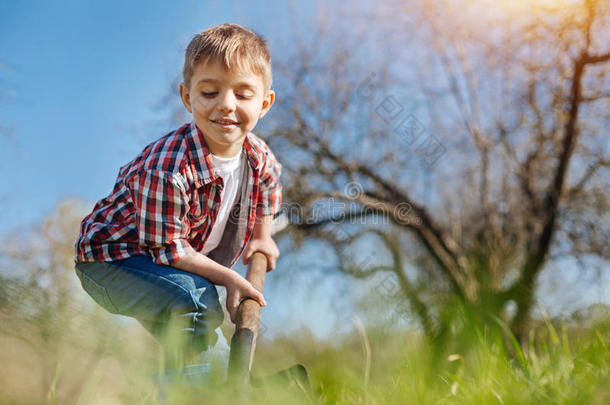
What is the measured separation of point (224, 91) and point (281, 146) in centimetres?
342

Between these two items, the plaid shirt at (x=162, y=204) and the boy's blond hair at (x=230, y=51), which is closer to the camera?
the plaid shirt at (x=162, y=204)

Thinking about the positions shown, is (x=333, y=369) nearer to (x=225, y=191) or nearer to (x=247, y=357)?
(x=247, y=357)

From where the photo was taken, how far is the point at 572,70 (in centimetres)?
415

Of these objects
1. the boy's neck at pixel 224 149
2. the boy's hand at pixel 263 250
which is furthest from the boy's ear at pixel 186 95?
the boy's hand at pixel 263 250

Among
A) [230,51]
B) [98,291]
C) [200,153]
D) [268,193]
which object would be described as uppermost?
[230,51]

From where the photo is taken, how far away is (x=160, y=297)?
58.9 inches

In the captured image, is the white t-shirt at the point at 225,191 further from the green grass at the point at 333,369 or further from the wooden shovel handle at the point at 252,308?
the green grass at the point at 333,369

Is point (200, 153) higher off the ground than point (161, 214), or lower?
higher

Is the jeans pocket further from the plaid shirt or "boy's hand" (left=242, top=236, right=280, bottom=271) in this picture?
"boy's hand" (left=242, top=236, right=280, bottom=271)

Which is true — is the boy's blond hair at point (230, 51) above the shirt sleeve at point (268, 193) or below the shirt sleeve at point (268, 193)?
above

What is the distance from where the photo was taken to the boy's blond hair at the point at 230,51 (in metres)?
1.67

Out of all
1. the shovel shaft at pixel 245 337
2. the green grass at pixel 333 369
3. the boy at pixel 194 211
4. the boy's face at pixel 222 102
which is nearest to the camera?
the green grass at pixel 333 369

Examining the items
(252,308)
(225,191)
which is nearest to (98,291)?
(225,191)

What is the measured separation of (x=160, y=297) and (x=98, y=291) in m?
0.31
